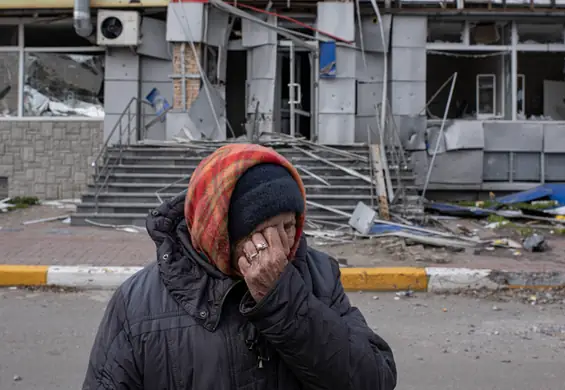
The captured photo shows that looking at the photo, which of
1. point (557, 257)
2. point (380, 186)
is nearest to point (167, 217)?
point (557, 257)

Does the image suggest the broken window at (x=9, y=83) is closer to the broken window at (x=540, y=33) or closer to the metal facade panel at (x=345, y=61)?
the metal facade panel at (x=345, y=61)

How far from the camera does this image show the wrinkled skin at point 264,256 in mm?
1440

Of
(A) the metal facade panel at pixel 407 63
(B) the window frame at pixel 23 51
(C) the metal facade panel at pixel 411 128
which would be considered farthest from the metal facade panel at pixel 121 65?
(C) the metal facade panel at pixel 411 128

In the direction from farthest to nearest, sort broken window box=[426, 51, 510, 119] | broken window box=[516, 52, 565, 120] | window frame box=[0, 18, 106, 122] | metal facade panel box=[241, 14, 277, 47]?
1. broken window box=[516, 52, 565, 120]
2. broken window box=[426, 51, 510, 119]
3. window frame box=[0, 18, 106, 122]
4. metal facade panel box=[241, 14, 277, 47]

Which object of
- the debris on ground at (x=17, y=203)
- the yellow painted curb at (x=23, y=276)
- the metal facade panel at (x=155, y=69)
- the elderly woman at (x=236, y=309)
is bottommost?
the yellow painted curb at (x=23, y=276)

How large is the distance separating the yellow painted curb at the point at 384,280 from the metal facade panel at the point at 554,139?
855cm

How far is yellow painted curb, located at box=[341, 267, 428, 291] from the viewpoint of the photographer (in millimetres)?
6922

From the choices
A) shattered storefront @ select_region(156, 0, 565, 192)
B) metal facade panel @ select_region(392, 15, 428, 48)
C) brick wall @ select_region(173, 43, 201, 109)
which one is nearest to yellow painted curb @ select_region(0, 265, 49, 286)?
shattered storefront @ select_region(156, 0, 565, 192)

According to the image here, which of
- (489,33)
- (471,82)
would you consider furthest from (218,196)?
(471,82)

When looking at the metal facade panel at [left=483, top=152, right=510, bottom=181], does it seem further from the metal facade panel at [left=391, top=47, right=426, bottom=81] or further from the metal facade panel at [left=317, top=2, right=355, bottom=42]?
the metal facade panel at [left=317, top=2, right=355, bottom=42]

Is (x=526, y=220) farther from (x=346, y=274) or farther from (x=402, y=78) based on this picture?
(x=346, y=274)

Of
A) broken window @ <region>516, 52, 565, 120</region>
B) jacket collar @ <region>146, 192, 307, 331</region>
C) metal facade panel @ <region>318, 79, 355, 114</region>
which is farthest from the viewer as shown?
broken window @ <region>516, 52, 565, 120</region>

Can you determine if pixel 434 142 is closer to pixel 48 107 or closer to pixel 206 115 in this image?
pixel 206 115

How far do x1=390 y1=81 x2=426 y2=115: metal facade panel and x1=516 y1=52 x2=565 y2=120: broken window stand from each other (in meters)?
3.02
